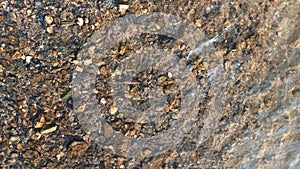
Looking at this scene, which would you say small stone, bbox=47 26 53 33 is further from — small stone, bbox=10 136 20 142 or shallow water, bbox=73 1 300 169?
small stone, bbox=10 136 20 142

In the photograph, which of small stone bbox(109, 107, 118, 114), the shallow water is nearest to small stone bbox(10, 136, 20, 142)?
the shallow water

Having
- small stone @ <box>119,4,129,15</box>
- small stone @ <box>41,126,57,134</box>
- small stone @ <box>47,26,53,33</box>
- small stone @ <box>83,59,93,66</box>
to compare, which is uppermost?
small stone @ <box>119,4,129,15</box>

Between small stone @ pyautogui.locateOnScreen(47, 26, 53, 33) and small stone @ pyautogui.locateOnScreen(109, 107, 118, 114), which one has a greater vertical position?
small stone @ pyautogui.locateOnScreen(47, 26, 53, 33)

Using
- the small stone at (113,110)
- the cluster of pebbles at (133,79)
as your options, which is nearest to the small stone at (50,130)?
the cluster of pebbles at (133,79)

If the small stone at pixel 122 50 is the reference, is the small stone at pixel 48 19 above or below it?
above

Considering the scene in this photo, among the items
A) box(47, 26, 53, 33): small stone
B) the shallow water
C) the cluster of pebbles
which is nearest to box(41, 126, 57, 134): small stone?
the cluster of pebbles

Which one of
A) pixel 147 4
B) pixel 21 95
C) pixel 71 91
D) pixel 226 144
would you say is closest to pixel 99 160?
pixel 71 91

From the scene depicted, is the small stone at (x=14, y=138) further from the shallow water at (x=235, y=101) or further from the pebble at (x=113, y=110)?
the pebble at (x=113, y=110)

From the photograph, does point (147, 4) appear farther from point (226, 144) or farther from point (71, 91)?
point (226, 144)
